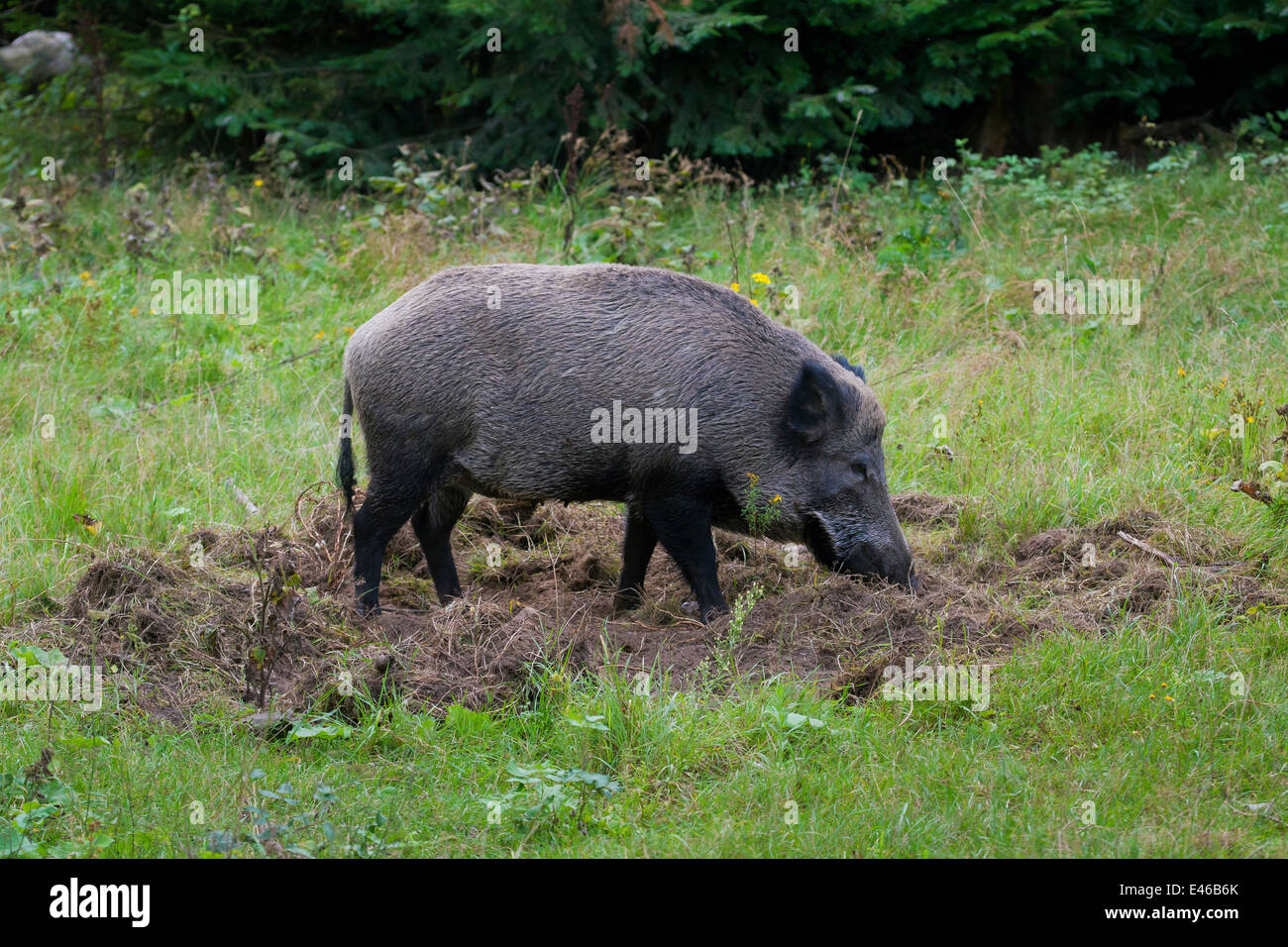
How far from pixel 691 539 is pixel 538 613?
73cm

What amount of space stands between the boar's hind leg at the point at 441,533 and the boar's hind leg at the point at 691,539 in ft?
3.04

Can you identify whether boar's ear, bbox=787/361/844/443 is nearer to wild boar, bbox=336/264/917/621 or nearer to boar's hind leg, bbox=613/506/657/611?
wild boar, bbox=336/264/917/621

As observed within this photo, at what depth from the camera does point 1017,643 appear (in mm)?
4961

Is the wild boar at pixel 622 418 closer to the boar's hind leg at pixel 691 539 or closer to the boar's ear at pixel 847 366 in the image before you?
the boar's hind leg at pixel 691 539

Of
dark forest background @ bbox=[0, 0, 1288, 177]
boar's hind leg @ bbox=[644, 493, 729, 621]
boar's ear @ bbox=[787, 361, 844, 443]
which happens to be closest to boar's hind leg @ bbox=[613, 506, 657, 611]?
boar's hind leg @ bbox=[644, 493, 729, 621]

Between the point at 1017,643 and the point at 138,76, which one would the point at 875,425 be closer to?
the point at 1017,643

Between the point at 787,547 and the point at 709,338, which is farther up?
the point at 709,338

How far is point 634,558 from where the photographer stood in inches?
227

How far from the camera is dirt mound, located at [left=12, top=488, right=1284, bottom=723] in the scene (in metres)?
4.70

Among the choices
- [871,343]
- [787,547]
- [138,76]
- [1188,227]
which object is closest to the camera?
[787,547]

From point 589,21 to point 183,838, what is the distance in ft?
27.9

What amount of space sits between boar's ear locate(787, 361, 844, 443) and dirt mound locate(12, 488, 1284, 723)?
0.65 m

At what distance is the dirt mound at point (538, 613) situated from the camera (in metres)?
4.70
